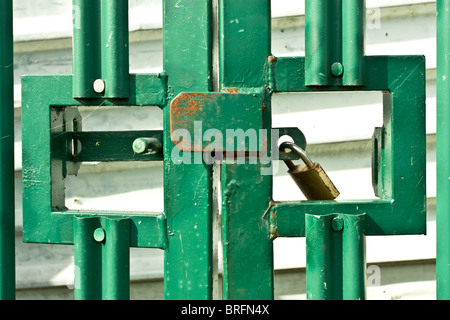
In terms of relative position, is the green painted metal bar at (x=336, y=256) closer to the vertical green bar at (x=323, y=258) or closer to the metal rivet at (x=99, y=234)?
the vertical green bar at (x=323, y=258)

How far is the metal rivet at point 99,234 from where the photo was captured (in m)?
0.85

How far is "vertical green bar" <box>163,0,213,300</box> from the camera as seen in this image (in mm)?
828

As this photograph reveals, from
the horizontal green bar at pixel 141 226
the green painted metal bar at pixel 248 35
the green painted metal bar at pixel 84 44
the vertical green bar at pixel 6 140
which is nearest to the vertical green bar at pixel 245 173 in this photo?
the green painted metal bar at pixel 248 35

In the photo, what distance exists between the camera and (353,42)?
81 cm

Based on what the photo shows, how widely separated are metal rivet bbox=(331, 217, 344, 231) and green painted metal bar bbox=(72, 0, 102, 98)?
1.46 ft

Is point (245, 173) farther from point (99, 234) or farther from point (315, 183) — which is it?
point (99, 234)

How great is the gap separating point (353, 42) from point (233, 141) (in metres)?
0.25

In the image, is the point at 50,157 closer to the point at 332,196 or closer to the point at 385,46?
the point at 332,196

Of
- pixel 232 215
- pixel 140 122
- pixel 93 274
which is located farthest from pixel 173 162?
pixel 140 122

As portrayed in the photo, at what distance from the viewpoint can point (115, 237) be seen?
2.76 ft
